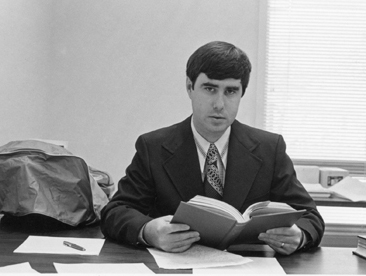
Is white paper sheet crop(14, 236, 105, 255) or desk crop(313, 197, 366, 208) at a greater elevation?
white paper sheet crop(14, 236, 105, 255)

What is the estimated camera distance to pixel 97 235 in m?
1.68

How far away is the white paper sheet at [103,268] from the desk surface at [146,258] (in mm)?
23

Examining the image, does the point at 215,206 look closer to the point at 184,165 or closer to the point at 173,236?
the point at 173,236

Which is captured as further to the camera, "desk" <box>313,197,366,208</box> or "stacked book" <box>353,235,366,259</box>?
"desk" <box>313,197,366,208</box>

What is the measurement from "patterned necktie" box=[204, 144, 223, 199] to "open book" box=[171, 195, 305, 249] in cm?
31

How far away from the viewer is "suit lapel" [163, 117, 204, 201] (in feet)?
5.65

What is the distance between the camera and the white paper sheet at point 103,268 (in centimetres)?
122

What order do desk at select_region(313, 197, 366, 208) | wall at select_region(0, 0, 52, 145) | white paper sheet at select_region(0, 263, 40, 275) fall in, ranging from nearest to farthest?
white paper sheet at select_region(0, 263, 40, 275)
wall at select_region(0, 0, 52, 145)
desk at select_region(313, 197, 366, 208)

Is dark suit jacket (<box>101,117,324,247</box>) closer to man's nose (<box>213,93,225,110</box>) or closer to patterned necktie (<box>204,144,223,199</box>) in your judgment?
patterned necktie (<box>204,144,223,199</box>)

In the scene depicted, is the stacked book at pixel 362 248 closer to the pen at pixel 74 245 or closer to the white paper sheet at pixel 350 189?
the pen at pixel 74 245

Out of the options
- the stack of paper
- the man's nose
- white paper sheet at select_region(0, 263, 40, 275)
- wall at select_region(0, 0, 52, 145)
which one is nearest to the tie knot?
the man's nose

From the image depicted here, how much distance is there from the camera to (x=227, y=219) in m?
1.29

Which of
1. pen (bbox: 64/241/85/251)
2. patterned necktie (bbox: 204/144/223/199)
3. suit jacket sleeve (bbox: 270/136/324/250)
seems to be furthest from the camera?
patterned necktie (bbox: 204/144/223/199)

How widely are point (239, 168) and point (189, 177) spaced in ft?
0.61
